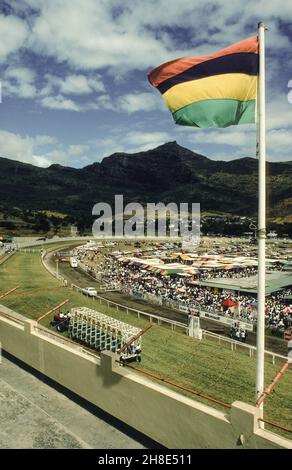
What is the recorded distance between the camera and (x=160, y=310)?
4097 centimetres

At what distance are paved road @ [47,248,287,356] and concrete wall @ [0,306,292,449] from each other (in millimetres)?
21362

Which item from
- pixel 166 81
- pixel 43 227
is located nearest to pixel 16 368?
pixel 166 81

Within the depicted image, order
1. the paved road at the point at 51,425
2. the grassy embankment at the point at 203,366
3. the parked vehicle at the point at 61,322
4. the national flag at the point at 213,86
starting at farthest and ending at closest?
the parked vehicle at the point at 61,322 → the grassy embankment at the point at 203,366 → the national flag at the point at 213,86 → the paved road at the point at 51,425

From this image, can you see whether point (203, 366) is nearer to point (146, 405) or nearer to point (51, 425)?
point (146, 405)

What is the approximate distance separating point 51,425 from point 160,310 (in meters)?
32.9

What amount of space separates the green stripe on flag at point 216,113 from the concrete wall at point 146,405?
5.56 meters

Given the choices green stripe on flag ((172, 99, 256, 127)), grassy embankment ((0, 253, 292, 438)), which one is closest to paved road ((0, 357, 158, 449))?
green stripe on flag ((172, 99, 256, 127))

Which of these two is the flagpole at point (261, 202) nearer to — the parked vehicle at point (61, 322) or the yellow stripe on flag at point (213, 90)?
the yellow stripe on flag at point (213, 90)

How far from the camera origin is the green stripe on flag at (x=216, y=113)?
882 cm

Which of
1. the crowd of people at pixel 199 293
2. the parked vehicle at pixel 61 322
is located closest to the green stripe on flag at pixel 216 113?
the parked vehicle at pixel 61 322

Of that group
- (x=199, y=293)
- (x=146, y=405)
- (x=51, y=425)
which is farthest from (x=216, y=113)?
(x=199, y=293)

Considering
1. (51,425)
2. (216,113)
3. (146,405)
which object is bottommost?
(51,425)

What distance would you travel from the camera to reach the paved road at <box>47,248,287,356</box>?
3000 cm
